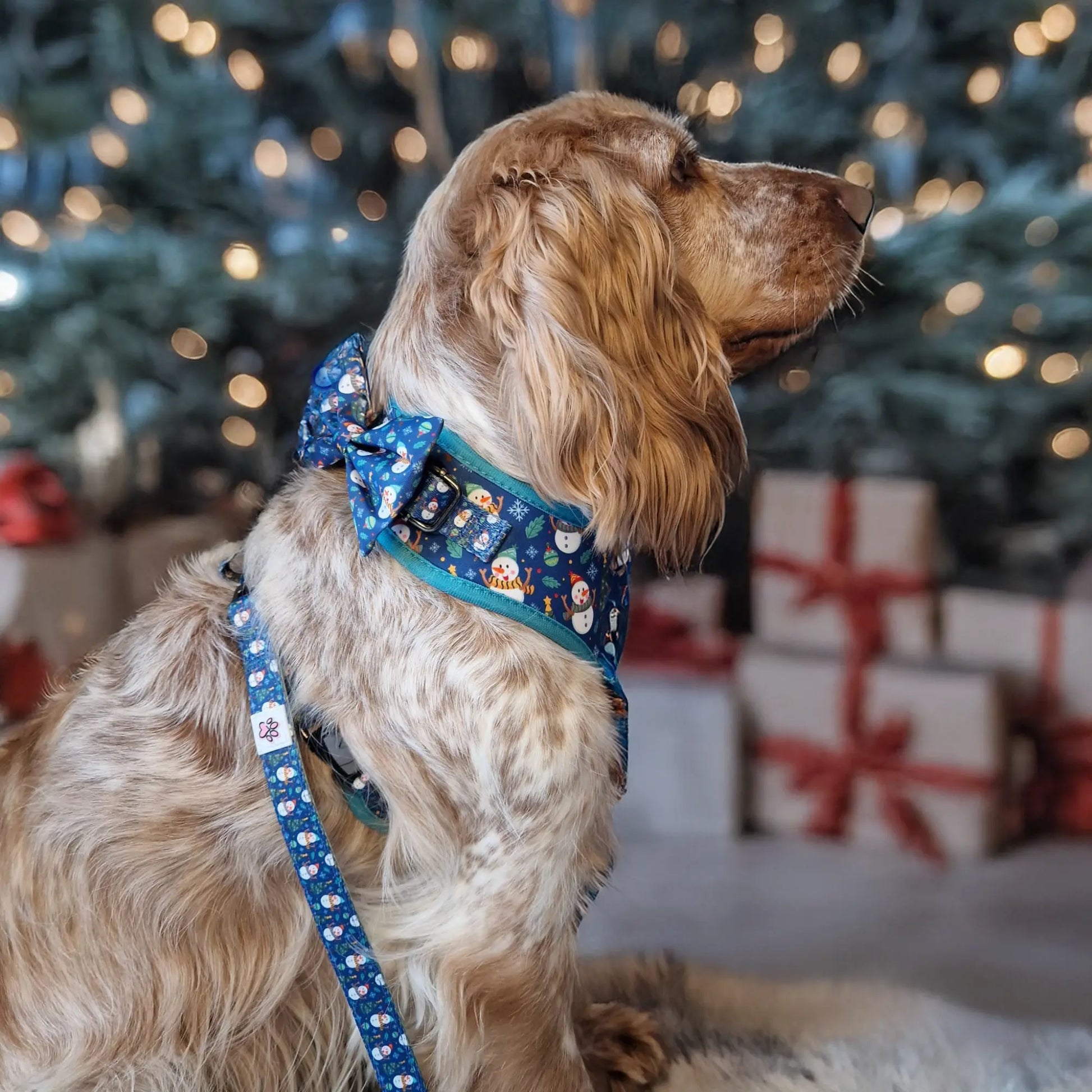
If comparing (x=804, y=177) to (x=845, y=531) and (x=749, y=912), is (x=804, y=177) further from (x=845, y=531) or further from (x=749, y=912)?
(x=749, y=912)

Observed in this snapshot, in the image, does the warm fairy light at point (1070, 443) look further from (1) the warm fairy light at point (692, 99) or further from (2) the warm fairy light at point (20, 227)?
(2) the warm fairy light at point (20, 227)

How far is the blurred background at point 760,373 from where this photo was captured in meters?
2.02

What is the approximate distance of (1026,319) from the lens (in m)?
2.12

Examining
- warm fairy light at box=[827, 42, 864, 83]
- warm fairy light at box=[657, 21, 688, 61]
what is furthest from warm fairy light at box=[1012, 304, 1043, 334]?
warm fairy light at box=[657, 21, 688, 61]

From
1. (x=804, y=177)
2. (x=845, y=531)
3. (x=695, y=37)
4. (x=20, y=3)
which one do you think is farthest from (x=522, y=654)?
(x=20, y=3)

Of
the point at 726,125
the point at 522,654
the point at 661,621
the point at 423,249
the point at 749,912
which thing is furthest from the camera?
the point at 661,621

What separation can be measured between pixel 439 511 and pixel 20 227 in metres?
1.75

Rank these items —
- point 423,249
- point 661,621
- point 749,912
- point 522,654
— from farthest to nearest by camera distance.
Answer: point 661,621, point 749,912, point 423,249, point 522,654

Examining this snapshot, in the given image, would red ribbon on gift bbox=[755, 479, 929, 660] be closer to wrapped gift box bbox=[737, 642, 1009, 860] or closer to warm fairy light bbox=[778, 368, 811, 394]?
wrapped gift box bbox=[737, 642, 1009, 860]

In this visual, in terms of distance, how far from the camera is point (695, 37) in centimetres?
212

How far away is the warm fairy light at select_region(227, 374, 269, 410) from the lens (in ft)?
7.71

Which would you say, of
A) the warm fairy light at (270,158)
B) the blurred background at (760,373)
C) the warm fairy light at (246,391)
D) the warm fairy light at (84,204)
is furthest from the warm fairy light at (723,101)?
the warm fairy light at (84,204)

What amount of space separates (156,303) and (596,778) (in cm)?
159

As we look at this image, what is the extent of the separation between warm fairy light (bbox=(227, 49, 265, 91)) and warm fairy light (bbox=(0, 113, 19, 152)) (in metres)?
0.47
